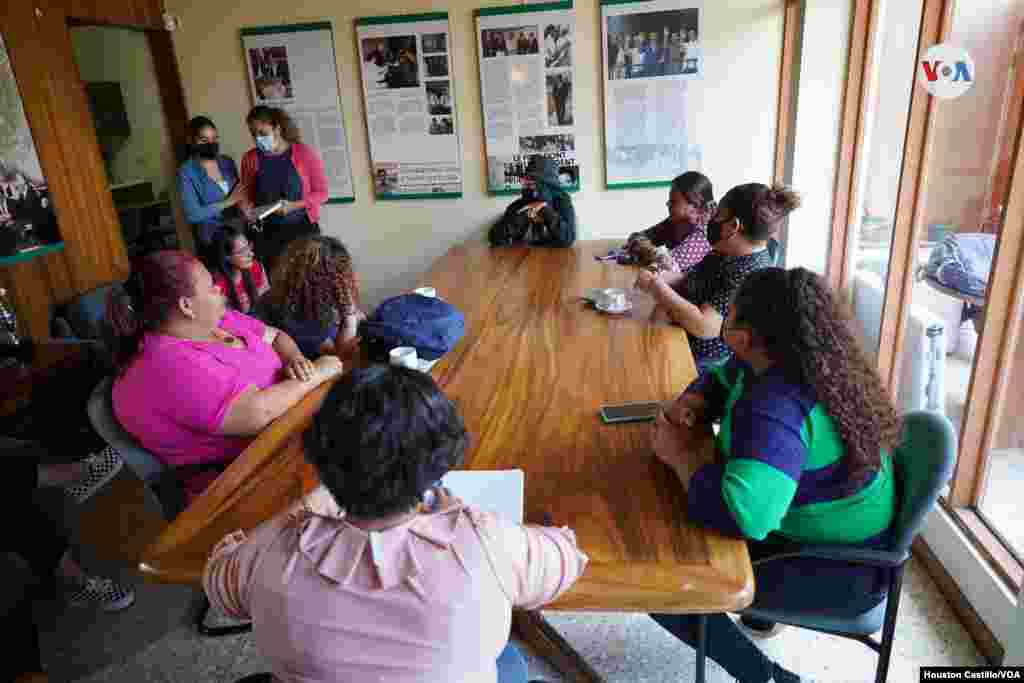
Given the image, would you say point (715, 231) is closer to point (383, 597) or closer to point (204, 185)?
point (383, 597)

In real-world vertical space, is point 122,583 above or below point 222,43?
below

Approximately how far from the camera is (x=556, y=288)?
2.61 metres

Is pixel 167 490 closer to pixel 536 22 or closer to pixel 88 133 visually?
pixel 88 133

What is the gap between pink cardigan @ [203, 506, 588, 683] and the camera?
2.61 feet

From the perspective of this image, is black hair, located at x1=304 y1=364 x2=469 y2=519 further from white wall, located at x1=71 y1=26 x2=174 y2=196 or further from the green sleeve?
white wall, located at x1=71 y1=26 x2=174 y2=196

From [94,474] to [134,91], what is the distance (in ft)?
9.39

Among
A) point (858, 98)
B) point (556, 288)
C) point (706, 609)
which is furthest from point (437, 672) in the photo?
point (858, 98)

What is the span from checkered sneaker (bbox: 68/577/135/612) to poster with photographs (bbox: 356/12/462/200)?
2.90 meters

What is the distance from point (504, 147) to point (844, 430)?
11.3 feet

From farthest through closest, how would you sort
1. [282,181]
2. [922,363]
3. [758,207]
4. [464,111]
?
[464,111], [282,181], [922,363], [758,207]

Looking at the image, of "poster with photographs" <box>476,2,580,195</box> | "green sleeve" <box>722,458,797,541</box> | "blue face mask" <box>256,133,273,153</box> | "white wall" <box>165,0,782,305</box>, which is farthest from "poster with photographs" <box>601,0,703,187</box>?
"green sleeve" <box>722,458,797,541</box>

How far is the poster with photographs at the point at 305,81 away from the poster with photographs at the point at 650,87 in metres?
1.71

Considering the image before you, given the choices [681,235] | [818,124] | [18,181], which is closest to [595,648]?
[681,235]

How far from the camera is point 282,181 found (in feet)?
12.8
